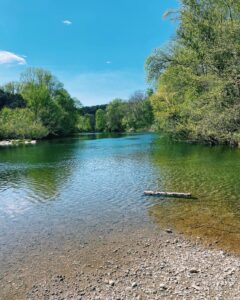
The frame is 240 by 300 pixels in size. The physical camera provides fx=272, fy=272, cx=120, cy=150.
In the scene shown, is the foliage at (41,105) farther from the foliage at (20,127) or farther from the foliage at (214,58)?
the foliage at (214,58)

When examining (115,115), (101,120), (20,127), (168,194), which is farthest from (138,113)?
(168,194)

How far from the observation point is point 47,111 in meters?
80.2

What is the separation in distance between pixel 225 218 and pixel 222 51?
7.54 metres

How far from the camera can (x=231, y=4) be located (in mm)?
13852

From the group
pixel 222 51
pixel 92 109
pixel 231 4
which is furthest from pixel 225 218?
pixel 92 109

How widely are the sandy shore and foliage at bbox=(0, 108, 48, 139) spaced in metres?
66.0

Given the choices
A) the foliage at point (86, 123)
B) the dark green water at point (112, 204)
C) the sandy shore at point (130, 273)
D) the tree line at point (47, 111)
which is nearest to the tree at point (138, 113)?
the tree line at point (47, 111)

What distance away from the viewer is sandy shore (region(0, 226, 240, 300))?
21.1ft

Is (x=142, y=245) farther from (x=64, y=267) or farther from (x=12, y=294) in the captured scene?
(x=12, y=294)

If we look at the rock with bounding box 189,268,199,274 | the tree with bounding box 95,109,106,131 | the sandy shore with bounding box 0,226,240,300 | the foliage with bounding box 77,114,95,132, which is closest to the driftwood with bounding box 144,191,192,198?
the sandy shore with bounding box 0,226,240,300

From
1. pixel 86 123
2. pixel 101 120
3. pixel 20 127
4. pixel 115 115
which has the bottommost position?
pixel 20 127

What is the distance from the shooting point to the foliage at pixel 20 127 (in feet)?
227

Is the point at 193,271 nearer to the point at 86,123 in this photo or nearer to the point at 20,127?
the point at 20,127

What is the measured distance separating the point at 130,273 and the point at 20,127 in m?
69.1
